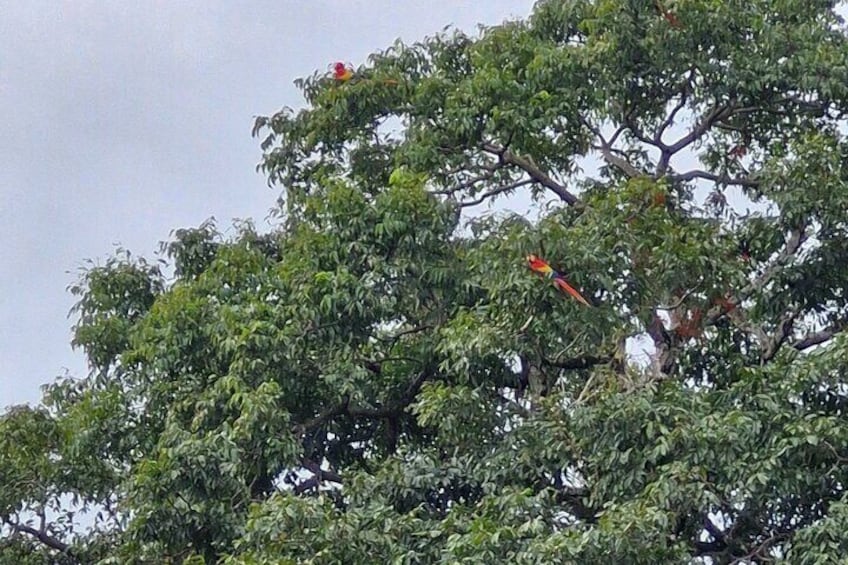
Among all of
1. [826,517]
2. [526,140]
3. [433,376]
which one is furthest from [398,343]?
[826,517]

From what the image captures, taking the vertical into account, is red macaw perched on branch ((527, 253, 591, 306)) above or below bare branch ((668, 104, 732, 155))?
below

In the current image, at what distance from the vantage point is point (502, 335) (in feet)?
22.6

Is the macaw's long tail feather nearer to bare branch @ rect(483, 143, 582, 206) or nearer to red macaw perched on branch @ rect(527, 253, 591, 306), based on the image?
red macaw perched on branch @ rect(527, 253, 591, 306)

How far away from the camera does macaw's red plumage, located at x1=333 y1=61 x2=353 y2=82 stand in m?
8.63

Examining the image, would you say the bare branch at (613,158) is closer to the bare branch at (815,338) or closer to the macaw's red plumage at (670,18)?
the macaw's red plumage at (670,18)

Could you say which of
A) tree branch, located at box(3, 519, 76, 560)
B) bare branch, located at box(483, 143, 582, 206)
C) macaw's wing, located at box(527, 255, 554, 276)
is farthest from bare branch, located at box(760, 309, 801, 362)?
tree branch, located at box(3, 519, 76, 560)

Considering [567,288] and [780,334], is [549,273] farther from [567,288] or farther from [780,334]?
[780,334]

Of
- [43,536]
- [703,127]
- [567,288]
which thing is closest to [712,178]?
[703,127]

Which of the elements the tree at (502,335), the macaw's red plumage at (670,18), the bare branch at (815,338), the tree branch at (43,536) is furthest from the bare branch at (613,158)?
the tree branch at (43,536)

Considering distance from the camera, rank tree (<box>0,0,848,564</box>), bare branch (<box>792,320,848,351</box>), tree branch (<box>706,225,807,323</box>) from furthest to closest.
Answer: bare branch (<box>792,320,848,351</box>)
tree branch (<box>706,225,807,323</box>)
tree (<box>0,0,848,564</box>)

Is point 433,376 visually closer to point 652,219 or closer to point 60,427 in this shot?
point 652,219

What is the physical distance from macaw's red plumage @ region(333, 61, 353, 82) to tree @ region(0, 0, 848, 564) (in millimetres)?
124

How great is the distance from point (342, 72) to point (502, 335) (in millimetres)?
2460

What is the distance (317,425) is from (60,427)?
59.5 inches
